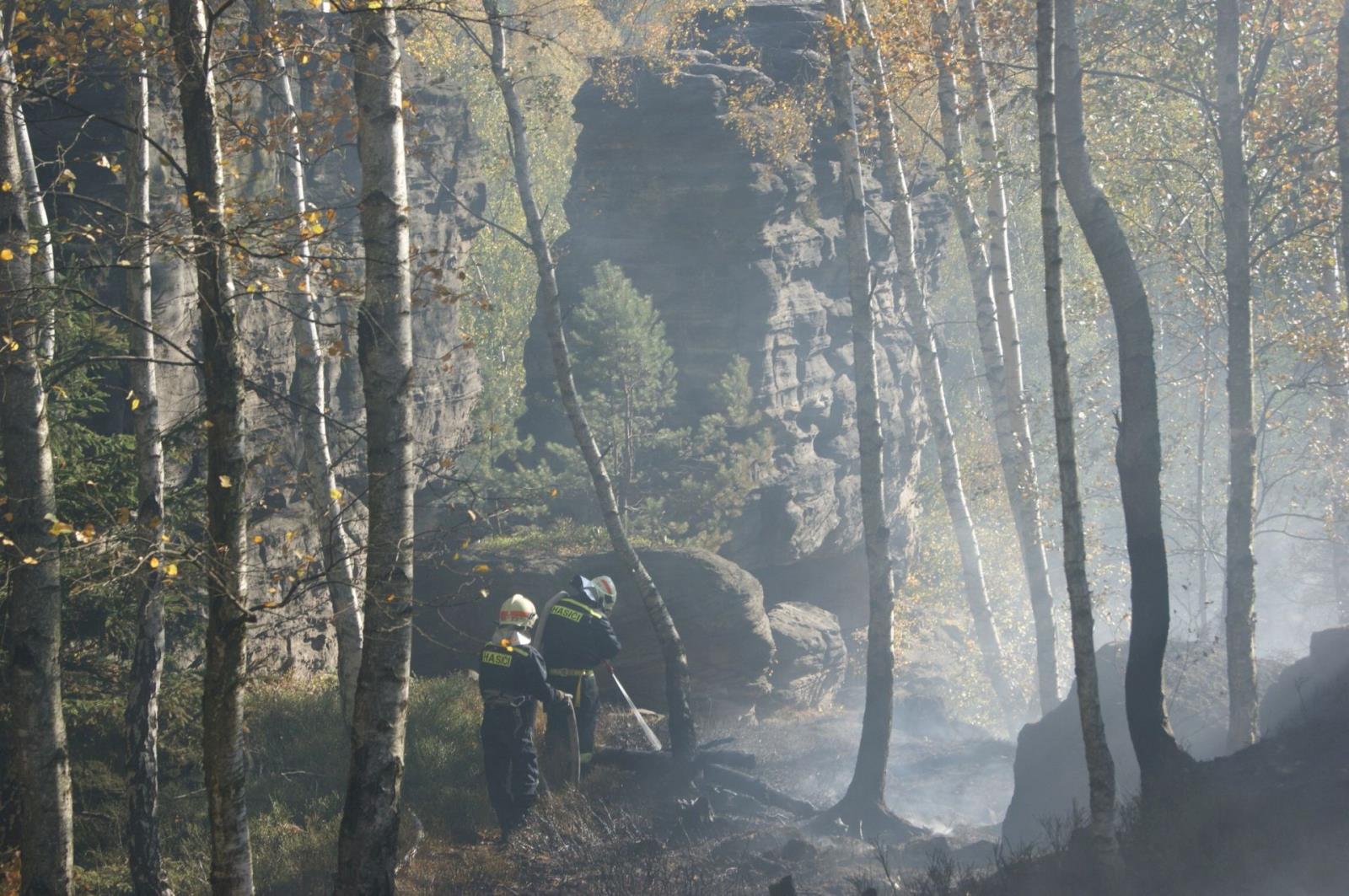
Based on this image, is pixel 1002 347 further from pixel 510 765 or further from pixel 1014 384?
pixel 510 765

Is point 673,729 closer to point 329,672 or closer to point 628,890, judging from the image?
point 628,890

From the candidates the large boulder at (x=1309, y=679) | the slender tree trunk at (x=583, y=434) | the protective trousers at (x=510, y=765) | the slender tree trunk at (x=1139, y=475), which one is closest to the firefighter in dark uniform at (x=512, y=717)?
the protective trousers at (x=510, y=765)

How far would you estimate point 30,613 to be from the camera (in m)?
6.28

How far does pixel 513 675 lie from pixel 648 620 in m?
6.09

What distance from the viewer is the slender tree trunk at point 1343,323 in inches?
388

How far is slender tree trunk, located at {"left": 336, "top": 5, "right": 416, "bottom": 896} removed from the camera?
5844mm

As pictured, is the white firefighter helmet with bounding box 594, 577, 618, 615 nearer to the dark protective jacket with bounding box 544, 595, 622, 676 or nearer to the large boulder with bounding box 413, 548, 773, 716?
the dark protective jacket with bounding box 544, 595, 622, 676

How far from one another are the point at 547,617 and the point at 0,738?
16.7 ft

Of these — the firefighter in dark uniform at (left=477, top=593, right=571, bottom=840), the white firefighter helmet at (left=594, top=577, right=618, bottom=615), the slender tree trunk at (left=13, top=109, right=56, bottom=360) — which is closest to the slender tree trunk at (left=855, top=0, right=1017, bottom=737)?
the white firefighter helmet at (left=594, top=577, right=618, bottom=615)

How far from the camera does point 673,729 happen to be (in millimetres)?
12375

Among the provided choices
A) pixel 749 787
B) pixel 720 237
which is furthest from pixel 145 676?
pixel 720 237

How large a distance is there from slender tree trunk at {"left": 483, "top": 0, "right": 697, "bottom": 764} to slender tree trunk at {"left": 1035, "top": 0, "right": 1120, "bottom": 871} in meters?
5.39

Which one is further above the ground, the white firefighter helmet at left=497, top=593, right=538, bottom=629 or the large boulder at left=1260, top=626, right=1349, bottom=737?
the white firefighter helmet at left=497, top=593, right=538, bottom=629

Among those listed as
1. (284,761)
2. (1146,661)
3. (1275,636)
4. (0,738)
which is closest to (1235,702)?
(1146,661)
